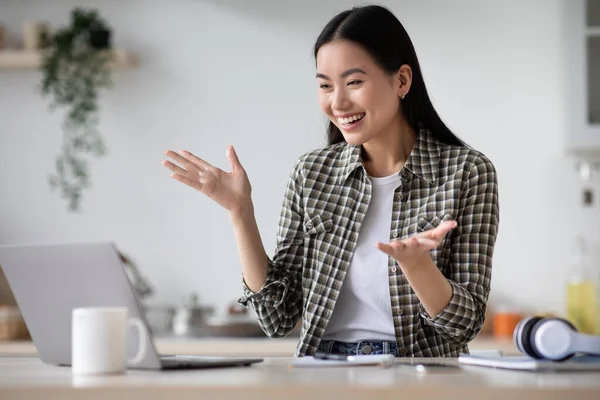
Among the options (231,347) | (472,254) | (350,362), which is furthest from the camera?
(231,347)

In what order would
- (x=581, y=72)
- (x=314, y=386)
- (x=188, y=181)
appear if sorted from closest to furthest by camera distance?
1. (x=314, y=386)
2. (x=188, y=181)
3. (x=581, y=72)

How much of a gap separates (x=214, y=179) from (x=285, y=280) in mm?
320

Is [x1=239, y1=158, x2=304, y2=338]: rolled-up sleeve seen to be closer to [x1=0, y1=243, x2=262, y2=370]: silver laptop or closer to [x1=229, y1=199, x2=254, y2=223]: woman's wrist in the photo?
[x1=229, y1=199, x2=254, y2=223]: woman's wrist

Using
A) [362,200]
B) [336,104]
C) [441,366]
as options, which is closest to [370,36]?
[336,104]

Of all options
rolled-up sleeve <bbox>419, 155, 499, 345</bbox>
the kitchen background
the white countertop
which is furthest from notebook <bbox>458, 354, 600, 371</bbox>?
the kitchen background

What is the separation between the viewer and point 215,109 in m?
3.99

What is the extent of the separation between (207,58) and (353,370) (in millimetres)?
2864

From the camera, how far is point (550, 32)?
384cm

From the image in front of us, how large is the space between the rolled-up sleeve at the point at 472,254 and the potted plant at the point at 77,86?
238 centimetres

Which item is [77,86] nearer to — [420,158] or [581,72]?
[581,72]

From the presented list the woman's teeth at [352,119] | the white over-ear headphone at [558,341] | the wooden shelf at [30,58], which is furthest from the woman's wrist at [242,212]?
the wooden shelf at [30,58]

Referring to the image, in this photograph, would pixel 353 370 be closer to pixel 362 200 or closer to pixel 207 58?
pixel 362 200

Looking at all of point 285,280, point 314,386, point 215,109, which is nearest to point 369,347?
point 285,280

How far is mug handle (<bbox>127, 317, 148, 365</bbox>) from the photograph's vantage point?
4.42 ft
